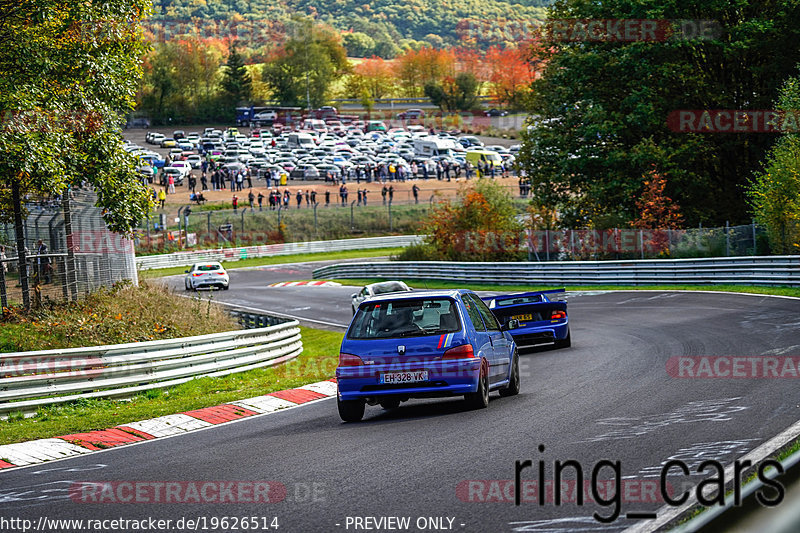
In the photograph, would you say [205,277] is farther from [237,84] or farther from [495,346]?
[237,84]

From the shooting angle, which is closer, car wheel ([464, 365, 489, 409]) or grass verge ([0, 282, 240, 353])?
car wheel ([464, 365, 489, 409])

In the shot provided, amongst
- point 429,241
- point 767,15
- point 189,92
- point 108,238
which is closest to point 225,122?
point 189,92

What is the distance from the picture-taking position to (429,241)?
157 ft

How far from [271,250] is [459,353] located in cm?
5636

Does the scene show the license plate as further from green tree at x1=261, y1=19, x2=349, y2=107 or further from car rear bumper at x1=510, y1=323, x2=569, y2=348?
green tree at x1=261, y1=19, x2=349, y2=107

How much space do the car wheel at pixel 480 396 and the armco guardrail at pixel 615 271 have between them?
19667 millimetres

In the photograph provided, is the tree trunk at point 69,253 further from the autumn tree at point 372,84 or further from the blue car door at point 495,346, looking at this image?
the autumn tree at point 372,84

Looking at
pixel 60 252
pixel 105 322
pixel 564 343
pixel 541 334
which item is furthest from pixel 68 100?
pixel 564 343

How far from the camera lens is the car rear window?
11.1 meters

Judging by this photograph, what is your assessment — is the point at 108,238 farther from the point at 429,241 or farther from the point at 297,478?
the point at 429,241

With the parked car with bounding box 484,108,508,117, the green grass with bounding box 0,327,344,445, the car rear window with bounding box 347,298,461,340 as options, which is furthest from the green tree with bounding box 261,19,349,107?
the car rear window with bounding box 347,298,461,340

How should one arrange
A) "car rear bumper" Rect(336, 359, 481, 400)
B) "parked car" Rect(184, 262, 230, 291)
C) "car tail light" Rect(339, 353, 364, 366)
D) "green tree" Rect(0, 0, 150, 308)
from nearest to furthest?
"car rear bumper" Rect(336, 359, 481, 400) → "car tail light" Rect(339, 353, 364, 366) → "green tree" Rect(0, 0, 150, 308) → "parked car" Rect(184, 262, 230, 291)

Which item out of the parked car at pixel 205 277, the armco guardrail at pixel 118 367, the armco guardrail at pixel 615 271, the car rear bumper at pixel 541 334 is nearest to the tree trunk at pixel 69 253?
the armco guardrail at pixel 118 367

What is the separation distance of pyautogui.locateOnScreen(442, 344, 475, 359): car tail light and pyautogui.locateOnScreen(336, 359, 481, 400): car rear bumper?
5cm
